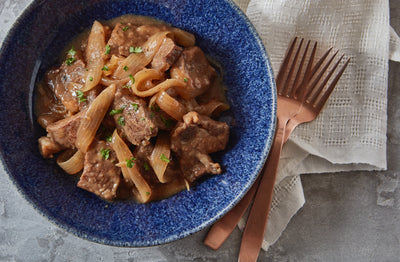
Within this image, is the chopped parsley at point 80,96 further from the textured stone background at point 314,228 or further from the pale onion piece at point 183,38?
the textured stone background at point 314,228

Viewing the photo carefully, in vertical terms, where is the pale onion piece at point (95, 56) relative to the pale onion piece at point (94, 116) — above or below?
above

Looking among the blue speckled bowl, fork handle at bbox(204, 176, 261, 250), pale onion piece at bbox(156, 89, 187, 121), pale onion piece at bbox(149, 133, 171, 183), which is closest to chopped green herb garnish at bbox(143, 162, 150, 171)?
pale onion piece at bbox(149, 133, 171, 183)

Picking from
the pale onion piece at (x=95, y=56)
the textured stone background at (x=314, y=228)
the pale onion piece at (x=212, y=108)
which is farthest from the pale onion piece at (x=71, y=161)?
the pale onion piece at (x=212, y=108)

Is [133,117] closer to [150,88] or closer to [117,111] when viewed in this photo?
[117,111]

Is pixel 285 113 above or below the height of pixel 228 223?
above

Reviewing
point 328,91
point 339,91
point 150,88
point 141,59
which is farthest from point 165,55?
point 339,91

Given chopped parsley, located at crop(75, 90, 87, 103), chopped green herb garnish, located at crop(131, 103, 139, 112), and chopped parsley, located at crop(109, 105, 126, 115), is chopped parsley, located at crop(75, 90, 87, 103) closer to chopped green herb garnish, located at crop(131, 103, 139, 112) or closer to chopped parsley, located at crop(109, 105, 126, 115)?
chopped parsley, located at crop(109, 105, 126, 115)
